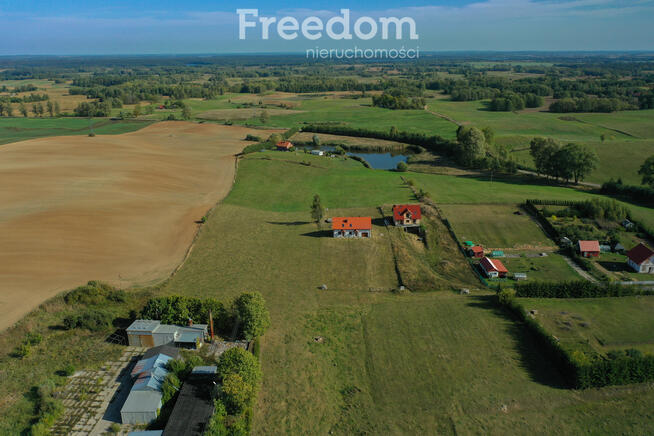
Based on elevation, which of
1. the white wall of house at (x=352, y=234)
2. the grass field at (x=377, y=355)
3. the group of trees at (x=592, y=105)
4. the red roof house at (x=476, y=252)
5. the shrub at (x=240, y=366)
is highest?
the group of trees at (x=592, y=105)

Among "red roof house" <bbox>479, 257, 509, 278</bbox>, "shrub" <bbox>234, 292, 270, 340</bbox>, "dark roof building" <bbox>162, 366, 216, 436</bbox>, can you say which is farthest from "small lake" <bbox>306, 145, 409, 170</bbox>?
"dark roof building" <bbox>162, 366, 216, 436</bbox>

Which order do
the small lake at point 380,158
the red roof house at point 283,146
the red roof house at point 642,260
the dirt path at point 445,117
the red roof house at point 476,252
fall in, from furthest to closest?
the dirt path at point 445,117
the red roof house at point 283,146
the small lake at point 380,158
the red roof house at point 476,252
the red roof house at point 642,260

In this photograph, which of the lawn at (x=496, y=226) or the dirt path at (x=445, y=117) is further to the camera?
the dirt path at (x=445, y=117)

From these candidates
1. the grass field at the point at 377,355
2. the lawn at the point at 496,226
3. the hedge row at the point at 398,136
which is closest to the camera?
the grass field at the point at 377,355

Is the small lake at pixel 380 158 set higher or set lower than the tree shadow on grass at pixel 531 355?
higher

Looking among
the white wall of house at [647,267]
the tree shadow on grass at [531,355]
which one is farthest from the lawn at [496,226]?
the tree shadow on grass at [531,355]

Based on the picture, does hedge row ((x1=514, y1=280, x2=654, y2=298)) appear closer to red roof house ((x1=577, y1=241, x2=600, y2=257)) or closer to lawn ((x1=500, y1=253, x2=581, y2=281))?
lawn ((x1=500, y1=253, x2=581, y2=281))

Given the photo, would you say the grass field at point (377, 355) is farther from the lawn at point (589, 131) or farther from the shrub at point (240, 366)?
the lawn at point (589, 131)

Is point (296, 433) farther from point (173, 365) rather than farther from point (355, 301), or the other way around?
point (355, 301)
